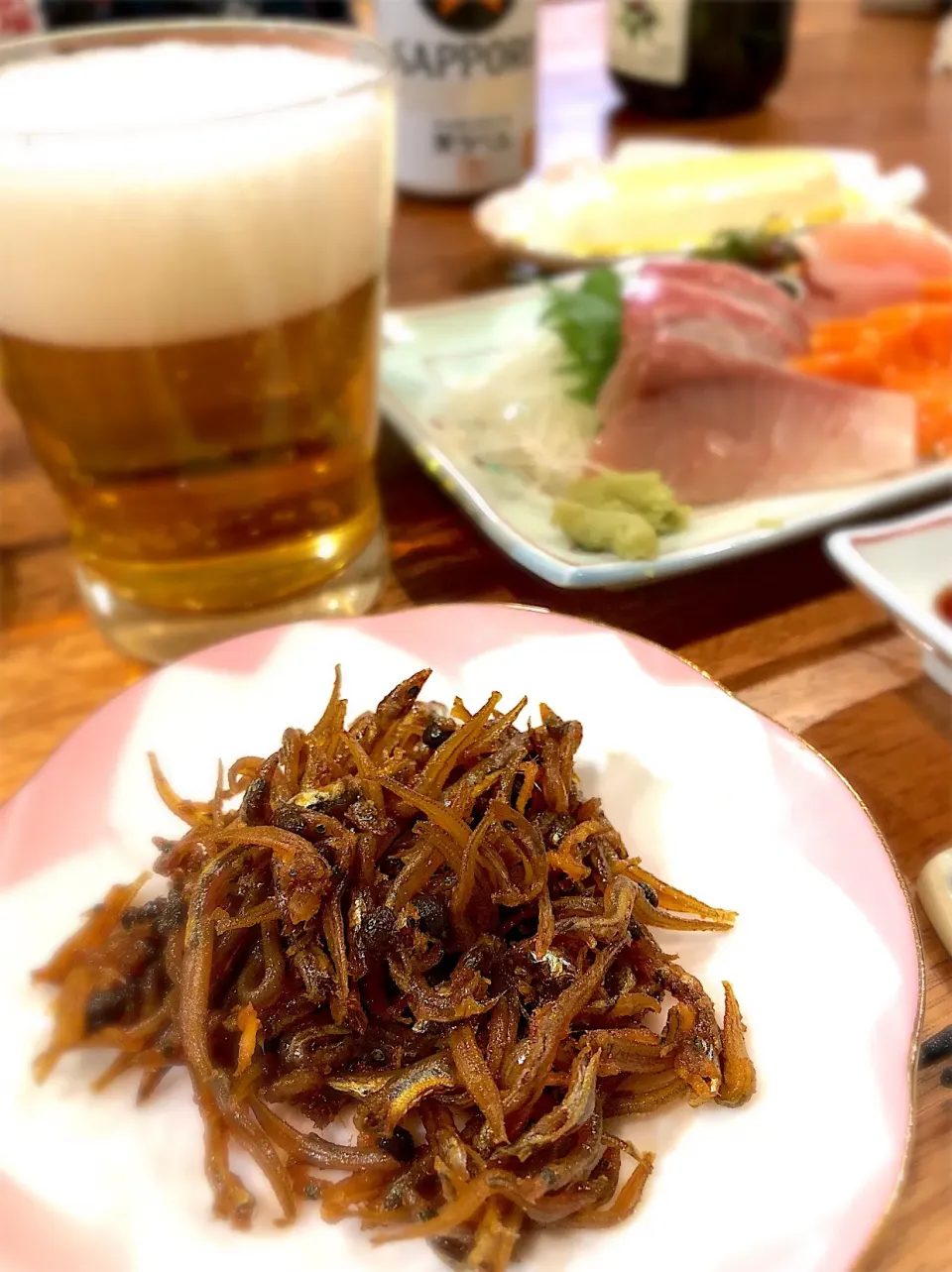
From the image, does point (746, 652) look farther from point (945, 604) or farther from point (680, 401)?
point (680, 401)

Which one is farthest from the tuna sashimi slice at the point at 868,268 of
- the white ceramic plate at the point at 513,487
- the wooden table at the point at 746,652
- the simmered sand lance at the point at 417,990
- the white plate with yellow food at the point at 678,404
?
the simmered sand lance at the point at 417,990

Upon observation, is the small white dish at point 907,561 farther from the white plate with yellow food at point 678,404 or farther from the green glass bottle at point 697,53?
the green glass bottle at point 697,53

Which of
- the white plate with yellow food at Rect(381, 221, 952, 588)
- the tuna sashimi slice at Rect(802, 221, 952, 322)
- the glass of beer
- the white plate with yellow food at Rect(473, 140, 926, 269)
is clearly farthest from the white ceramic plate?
the tuna sashimi slice at Rect(802, 221, 952, 322)

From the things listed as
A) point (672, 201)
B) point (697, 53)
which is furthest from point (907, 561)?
point (697, 53)

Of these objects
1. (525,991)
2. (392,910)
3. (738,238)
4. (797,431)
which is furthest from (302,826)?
(738,238)

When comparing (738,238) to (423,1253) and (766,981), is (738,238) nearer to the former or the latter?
(766,981)

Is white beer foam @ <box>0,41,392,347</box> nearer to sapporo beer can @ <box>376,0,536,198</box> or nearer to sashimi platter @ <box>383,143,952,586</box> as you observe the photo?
sashimi platter @ <box>383,143,952,586</box>
